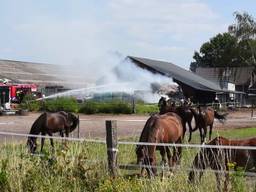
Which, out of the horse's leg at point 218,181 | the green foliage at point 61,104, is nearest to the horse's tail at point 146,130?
the horse's leg at point 218,181

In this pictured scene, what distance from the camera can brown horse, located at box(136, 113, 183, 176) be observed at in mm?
9117

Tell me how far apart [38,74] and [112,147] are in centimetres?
7434

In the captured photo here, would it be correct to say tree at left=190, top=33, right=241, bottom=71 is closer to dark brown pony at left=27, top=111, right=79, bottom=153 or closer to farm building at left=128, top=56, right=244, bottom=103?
farm building at left=128, top=56, right=244, bottom=103

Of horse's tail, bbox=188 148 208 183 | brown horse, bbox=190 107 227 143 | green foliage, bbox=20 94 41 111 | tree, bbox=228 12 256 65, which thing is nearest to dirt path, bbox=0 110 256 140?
brown horse, bbox=190 107 227 143

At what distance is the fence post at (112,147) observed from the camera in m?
8.16

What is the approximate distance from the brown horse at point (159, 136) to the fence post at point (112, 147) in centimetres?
54

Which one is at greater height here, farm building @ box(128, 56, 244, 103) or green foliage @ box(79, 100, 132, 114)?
farm building @ box(128, 56, 244, 103)

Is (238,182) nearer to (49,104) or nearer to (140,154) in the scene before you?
(140,154)

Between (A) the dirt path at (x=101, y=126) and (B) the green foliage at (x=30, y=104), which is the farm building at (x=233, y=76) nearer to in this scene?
(B) the green foliage at (x=30, y=104)

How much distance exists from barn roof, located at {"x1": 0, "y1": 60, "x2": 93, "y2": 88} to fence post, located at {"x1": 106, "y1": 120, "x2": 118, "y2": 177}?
199 feet

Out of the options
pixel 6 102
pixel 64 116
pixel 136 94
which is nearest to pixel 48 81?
pixel 136 94

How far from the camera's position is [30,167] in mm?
8672

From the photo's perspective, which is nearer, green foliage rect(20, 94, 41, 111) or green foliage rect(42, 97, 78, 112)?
green foliage rect(42, 97, 78, 112)

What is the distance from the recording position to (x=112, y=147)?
26.9ft
